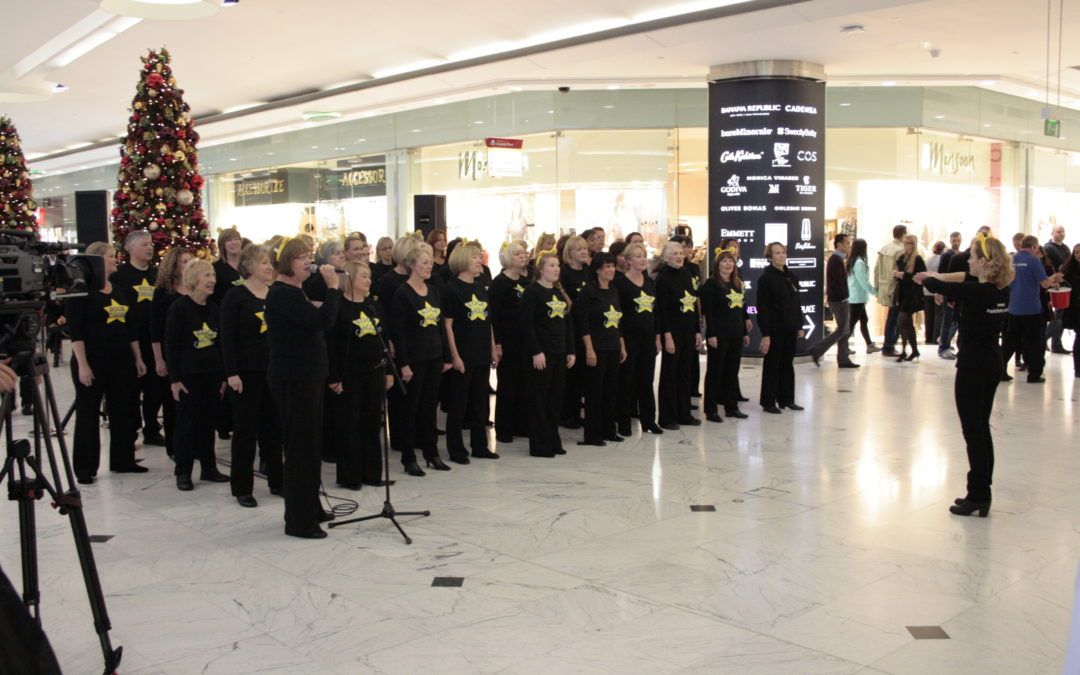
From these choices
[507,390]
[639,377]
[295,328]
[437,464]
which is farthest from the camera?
[639,377]

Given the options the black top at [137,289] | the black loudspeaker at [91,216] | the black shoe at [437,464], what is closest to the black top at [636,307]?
the black shoe at [437,464]

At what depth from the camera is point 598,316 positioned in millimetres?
7633

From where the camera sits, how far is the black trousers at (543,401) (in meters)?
7.40

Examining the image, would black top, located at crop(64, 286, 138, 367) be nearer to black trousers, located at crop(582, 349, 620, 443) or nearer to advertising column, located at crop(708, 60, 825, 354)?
black trousers, located at crop(582, 349, 620, 443)

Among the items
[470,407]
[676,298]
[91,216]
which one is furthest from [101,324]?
[91,216]

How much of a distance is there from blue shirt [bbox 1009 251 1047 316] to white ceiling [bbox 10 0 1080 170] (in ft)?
8.51

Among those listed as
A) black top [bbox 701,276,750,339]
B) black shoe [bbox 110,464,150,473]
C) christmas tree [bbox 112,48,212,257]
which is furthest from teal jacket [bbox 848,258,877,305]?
black shoe [bbox 110,464,150,473]

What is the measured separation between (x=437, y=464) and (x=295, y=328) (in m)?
2.15

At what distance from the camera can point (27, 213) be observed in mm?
16656

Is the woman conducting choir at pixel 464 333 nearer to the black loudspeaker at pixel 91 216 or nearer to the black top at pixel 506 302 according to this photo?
the black top at pixel 506 302

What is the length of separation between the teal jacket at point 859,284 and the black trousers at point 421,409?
302 inches

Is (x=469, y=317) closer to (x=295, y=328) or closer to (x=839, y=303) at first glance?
(x=295, y=328)

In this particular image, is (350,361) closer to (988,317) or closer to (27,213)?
(988,317)

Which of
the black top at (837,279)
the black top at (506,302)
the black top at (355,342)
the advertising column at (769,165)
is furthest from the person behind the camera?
the advertising column at (769,165)
